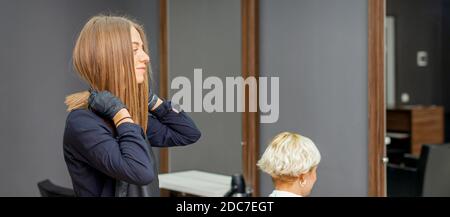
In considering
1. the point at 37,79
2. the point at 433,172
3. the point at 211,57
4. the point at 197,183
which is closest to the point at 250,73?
the point at 211,57

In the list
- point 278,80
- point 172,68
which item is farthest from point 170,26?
point 278,80

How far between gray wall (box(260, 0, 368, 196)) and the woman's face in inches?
47.3

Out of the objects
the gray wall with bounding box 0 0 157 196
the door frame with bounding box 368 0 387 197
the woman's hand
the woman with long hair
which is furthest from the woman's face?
the gray wall with bounding box 0 0 157 196

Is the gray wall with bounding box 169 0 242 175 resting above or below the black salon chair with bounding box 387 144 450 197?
above

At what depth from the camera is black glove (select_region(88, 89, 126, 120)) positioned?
0.60 m

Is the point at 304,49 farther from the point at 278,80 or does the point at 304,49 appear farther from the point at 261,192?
the point at 261,192

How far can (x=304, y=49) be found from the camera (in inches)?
74.7

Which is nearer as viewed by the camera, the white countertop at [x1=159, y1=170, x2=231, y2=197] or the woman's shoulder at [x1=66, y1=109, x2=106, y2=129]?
the woman's shoulder at [x1=66, y1=109, x2=106, y2=129]

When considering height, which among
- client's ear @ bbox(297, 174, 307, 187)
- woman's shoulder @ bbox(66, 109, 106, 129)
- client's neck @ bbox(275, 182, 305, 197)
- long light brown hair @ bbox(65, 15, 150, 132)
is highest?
long light brown hair @ bbox(65, 15, 150, 132)

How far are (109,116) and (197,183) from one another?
1.53 meters

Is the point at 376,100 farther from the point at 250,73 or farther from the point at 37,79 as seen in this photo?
the point at 37,79

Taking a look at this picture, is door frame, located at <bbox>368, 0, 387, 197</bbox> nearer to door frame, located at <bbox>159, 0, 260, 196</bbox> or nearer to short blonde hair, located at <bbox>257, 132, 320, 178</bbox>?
door frame, located at <bbox>159, 0, 260, 196</bbox>

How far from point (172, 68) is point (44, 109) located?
0.53 meters

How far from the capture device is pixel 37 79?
235cm
